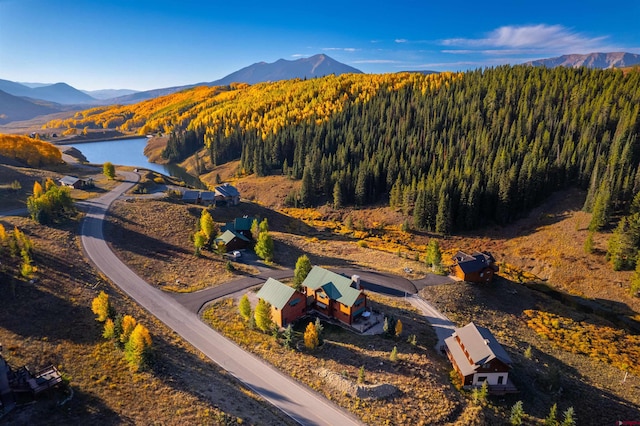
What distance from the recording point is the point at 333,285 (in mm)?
50375

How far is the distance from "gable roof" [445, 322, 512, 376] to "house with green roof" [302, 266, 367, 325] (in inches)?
488

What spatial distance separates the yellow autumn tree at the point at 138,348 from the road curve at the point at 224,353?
7.15m

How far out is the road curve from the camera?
33.7 m

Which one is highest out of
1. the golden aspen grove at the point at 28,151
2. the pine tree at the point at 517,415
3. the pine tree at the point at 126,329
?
the golden aspen grove at the point at 28,151

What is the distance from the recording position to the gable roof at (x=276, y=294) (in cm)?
4681

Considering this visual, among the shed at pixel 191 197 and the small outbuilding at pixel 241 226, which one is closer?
the small outbuilding at pixel 241 226

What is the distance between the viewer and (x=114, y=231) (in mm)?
72250

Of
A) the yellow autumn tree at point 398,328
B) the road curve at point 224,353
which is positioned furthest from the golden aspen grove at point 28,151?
the yellow autumn tree at point 398,328

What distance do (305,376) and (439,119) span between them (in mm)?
132092

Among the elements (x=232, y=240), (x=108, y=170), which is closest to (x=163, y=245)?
(x=232, y=240)

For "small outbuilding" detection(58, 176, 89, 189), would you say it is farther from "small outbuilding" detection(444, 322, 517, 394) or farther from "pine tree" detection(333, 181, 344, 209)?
"small outbuilding" detection(444, 322, 517, 394)

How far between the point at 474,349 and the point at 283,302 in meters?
23.8

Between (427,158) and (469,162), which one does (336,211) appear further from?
(469,162)

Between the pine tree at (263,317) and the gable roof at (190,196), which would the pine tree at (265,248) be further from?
the gable roof at (190,196)
